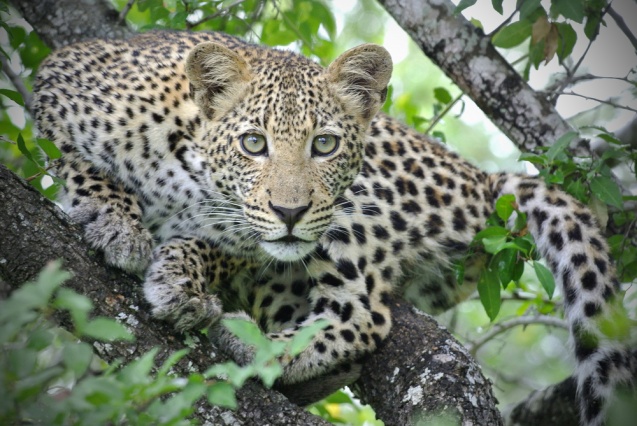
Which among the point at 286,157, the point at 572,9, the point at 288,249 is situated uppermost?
the point at 572,9

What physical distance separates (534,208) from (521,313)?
2139 millimetres

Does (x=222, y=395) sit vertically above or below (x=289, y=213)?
above

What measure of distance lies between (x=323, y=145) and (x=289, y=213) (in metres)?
0.72

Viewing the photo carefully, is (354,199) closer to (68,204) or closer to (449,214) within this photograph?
(449,214)

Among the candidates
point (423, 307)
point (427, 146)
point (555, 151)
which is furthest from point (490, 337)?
point (555, 151)

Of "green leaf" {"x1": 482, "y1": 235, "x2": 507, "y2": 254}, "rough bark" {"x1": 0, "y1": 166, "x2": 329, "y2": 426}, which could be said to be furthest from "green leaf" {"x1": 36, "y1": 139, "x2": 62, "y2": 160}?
"green leaf" {"x1": 482, "y1": 235, "x2": 507, "y2": 254}

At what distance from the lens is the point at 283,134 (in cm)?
579

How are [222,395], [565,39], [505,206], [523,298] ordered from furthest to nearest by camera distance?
[523,298], [565,39], [505,206], [222,395]

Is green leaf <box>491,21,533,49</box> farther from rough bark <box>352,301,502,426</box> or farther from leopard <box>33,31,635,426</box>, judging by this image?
rough bark <box>352,301,502,426</box>

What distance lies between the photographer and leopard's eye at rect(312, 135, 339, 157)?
5938 mm

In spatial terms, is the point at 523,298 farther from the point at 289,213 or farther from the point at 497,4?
the point at 289,213

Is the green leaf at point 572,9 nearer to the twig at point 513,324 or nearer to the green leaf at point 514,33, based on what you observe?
the green leaf at point 514,33

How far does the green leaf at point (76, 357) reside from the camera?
261 centimetres

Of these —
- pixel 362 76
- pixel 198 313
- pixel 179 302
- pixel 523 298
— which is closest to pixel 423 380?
pixel 198 313
